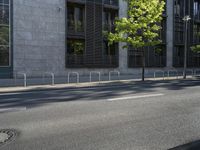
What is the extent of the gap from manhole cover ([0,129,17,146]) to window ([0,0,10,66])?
18.1 metres

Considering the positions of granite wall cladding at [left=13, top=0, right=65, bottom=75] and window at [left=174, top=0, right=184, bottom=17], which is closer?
granite wall cladding at [left=13, top=0, right=65, bottom=75]

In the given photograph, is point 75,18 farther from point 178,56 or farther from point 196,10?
point 196,10

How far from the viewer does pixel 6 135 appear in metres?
5.77

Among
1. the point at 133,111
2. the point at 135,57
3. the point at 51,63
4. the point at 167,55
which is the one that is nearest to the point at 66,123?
the point at 133,111

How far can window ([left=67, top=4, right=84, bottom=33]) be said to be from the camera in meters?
27.2

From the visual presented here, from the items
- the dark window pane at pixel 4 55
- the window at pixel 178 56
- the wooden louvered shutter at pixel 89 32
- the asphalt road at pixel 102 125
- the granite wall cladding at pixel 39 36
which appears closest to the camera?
the asphalt road at pixel 102 125

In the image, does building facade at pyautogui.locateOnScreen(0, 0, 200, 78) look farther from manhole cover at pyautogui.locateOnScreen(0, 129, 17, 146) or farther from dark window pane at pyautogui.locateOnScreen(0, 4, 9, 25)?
manhole cover at pyautogui.locateOnScreen(0, 129, 17, 146)

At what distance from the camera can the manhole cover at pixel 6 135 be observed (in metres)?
5.39

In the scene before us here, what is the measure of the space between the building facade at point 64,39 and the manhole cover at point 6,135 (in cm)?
1451

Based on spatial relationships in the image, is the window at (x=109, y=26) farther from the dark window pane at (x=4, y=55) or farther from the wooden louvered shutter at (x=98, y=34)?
the dark window pane at (x=4, y=55)

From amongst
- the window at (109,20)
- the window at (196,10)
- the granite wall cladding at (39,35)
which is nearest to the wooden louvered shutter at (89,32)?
the window at (109,20)

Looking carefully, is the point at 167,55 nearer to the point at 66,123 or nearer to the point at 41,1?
the point at 41,1

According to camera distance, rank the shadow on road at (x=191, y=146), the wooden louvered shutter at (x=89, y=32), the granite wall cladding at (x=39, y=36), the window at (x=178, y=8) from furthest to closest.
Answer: the window at (x=178, y=8) → the wooden louvered shutter at (x=89, y=32) → the granite wall cladding at (x=39, y=36) → the shadow on road at (x=191, y=146)

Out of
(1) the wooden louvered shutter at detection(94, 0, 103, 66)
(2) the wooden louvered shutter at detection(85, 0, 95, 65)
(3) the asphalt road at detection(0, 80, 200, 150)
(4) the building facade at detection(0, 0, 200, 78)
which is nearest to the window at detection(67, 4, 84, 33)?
(4) the building facade at detection(0, 0, 200, 78)
